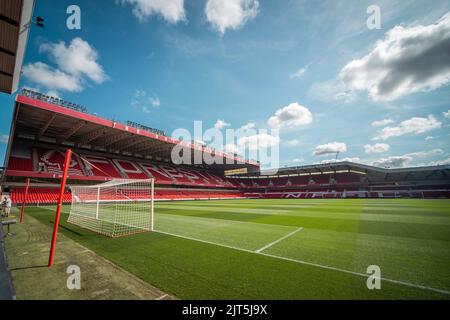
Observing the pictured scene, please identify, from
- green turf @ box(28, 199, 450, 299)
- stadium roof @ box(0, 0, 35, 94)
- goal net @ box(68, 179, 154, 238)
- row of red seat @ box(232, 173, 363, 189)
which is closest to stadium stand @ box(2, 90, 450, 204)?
row of red seat @ box(232, 173, 363, 189)

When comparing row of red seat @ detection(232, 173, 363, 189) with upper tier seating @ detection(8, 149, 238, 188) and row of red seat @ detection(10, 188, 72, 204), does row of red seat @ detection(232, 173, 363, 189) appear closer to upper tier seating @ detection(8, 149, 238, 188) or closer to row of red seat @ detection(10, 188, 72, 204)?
upper tier seating @ detection(8, 149, 238, 188)

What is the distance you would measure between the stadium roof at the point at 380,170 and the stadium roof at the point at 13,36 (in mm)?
44433

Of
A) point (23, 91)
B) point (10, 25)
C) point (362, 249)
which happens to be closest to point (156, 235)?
point (362, 249)

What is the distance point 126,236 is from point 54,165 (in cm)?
2375

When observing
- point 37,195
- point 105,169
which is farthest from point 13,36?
point 105,169

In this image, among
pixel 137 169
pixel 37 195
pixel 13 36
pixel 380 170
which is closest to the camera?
pixel 13 36

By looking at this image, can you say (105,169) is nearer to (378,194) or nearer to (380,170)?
(378,194)

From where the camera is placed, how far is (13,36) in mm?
5641

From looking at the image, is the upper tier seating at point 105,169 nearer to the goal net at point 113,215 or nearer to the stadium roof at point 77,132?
the stadium roof at point 77,132

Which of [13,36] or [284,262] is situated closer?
[284,262]

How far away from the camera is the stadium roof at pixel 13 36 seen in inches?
196

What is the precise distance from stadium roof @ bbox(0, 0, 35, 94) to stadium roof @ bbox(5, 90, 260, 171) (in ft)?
41.9

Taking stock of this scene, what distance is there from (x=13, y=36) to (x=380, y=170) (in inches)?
1985

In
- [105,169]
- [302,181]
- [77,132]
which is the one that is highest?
[77,132]
